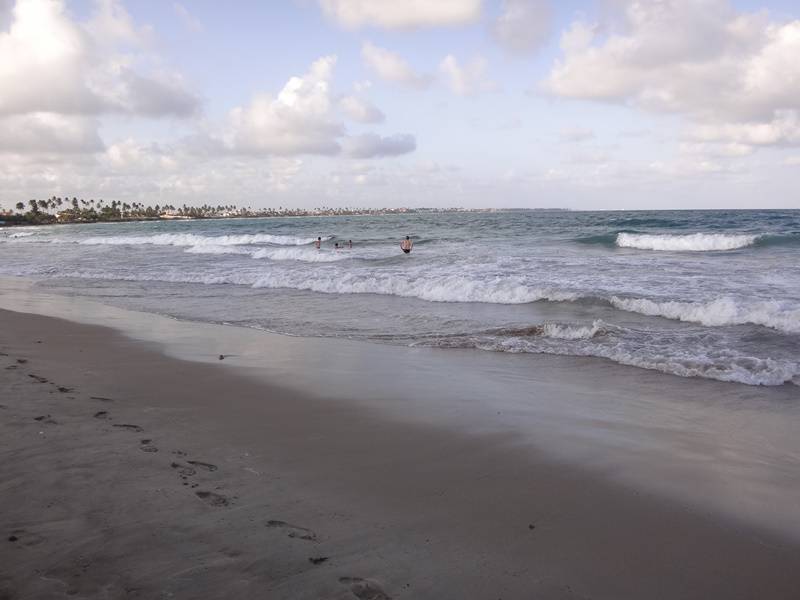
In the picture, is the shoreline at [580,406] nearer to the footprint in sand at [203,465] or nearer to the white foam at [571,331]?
the white foam at [571,331]

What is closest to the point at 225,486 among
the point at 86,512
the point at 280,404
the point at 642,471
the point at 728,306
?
the point at 86,512

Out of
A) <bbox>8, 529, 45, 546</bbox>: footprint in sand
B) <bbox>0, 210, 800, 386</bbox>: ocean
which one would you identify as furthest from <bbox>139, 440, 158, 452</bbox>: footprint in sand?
<bbox>0, 210, 800, 386</bbox>: ocean

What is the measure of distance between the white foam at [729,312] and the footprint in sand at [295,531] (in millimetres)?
9601

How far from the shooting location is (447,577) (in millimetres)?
2930

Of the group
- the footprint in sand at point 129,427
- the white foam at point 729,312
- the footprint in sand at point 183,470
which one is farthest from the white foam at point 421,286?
the footprint in sand at point 183,470

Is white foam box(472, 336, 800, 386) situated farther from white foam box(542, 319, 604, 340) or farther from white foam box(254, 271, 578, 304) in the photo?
white foam box(254, 271, 578, 304)

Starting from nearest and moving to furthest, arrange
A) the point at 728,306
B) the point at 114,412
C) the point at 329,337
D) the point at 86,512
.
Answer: the point at 86,512, the point at 114,412, the point at 329,337, the point at 728,306

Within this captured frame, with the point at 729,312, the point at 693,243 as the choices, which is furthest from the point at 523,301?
the point at 693,243

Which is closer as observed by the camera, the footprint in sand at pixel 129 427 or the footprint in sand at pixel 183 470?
the footprint in sand at pixel 183 470

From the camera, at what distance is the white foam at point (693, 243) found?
96.4 ft

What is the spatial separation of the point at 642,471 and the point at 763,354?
5.31 m

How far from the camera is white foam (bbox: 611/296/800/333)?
10.1 metres

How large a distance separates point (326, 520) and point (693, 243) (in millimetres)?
31817

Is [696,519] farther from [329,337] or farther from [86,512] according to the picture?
[329,337]
